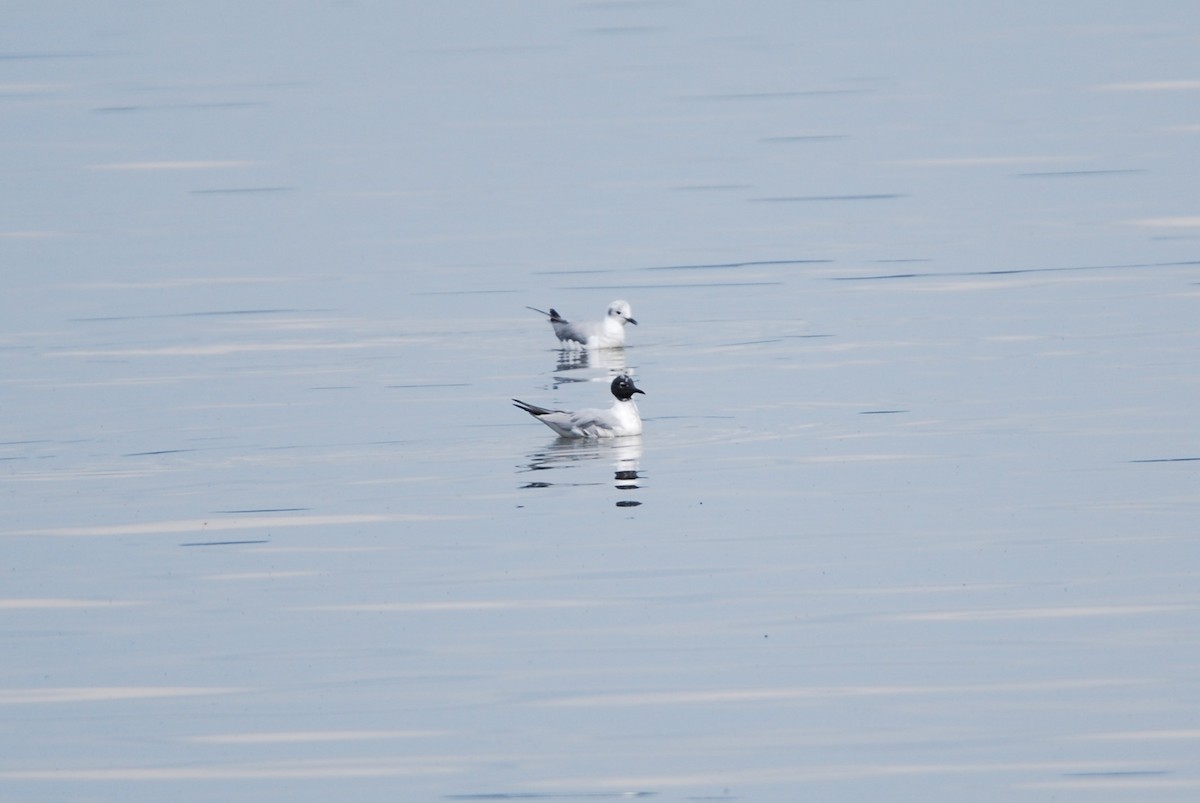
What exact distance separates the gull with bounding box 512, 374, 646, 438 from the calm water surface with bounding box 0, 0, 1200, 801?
191 millimetres

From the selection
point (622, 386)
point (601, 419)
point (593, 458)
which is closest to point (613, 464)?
point (593, 458)

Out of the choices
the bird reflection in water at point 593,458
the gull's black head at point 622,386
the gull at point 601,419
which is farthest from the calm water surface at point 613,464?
the gull's black head at point 622,386

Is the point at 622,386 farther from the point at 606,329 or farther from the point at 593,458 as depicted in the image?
the point at 606,329

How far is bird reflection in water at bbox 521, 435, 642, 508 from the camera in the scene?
15.5m

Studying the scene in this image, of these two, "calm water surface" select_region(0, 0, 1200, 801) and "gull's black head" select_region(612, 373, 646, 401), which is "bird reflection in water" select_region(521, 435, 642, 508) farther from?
"gull's black head" select_region(612, 373, 646, 401)

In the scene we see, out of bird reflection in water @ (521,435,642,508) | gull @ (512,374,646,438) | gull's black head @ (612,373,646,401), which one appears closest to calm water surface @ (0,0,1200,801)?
bird reflection in water @ (521,435,642,508)

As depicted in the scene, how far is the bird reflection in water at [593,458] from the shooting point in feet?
50.9

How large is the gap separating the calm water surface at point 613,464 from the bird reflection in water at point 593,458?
67mm

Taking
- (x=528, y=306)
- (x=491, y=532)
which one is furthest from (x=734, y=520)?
(x=528, y=306)

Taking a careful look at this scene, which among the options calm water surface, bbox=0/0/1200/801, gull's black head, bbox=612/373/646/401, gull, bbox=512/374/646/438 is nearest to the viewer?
calm water surface, bbox=0/0/1200/801

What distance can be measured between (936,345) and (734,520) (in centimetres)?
684

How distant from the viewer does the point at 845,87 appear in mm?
44406

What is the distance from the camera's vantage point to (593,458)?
54.6 ft

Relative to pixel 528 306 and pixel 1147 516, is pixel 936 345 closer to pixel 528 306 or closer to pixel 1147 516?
pixel 528 306
